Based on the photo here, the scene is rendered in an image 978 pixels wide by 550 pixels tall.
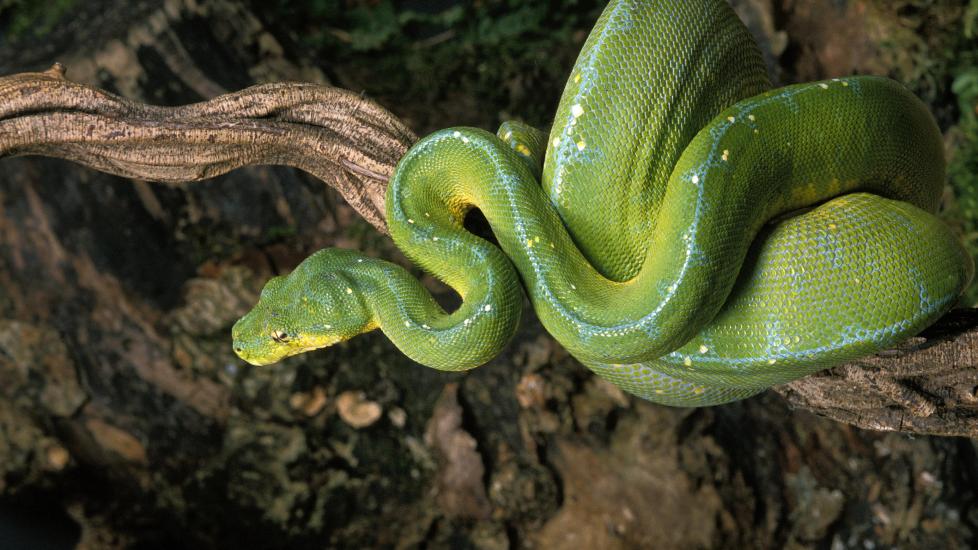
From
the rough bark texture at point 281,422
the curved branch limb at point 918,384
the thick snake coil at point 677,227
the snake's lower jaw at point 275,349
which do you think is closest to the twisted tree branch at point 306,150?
the curved branch limb at point 918,384

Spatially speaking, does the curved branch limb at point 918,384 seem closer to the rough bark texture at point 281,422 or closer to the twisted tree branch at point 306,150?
the twisted tree branch at point 306,150

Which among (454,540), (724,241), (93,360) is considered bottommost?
(454,540)

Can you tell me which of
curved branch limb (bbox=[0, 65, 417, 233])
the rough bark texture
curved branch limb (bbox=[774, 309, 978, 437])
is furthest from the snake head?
the rough bark texture

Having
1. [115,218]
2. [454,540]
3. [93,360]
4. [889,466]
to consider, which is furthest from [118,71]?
[889,466]

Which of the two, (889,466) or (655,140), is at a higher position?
(655,140)

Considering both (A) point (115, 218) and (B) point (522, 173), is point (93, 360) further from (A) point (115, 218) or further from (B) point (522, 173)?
(B) point (522, 173)

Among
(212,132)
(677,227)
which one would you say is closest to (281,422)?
(212,132)

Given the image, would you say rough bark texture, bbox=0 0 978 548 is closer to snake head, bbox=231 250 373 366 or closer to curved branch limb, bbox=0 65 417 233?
curved branch limb, bbox=0 65 417 233

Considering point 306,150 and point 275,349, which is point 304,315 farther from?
point 306,150
